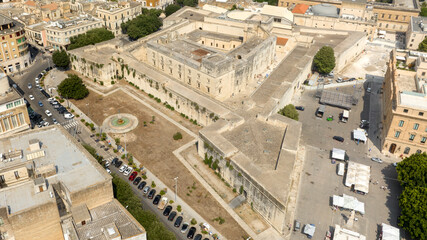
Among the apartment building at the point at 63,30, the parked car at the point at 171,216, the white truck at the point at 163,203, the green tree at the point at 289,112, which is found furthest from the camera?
the apartment building at the point at 63,30

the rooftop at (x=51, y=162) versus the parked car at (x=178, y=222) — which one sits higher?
the rooftop at (x=51, y=162)

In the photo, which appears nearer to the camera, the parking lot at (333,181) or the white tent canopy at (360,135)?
the parking lot at (333,181)

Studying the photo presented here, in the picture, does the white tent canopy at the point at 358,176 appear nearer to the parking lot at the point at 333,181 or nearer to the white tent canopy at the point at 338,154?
the parking lot at the point at 333,181

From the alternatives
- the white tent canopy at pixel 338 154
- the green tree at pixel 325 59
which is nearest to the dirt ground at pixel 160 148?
the white tent canopy at pixel 338 154

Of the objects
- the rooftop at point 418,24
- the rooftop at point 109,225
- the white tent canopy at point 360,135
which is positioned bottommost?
the white tent canopy at point 360,135

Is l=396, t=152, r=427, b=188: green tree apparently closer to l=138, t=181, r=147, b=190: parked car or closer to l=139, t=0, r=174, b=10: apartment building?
l=138, t=181, r=147, b=190: parked car

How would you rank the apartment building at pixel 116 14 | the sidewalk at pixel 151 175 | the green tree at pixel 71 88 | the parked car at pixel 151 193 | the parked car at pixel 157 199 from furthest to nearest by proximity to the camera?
the apartment building at pixel 116 14, the green tree at pixel 71 88, the parked car at pixel 151 193, the parked car at pixel 157 199, the sidewalk at pixel 151 175
